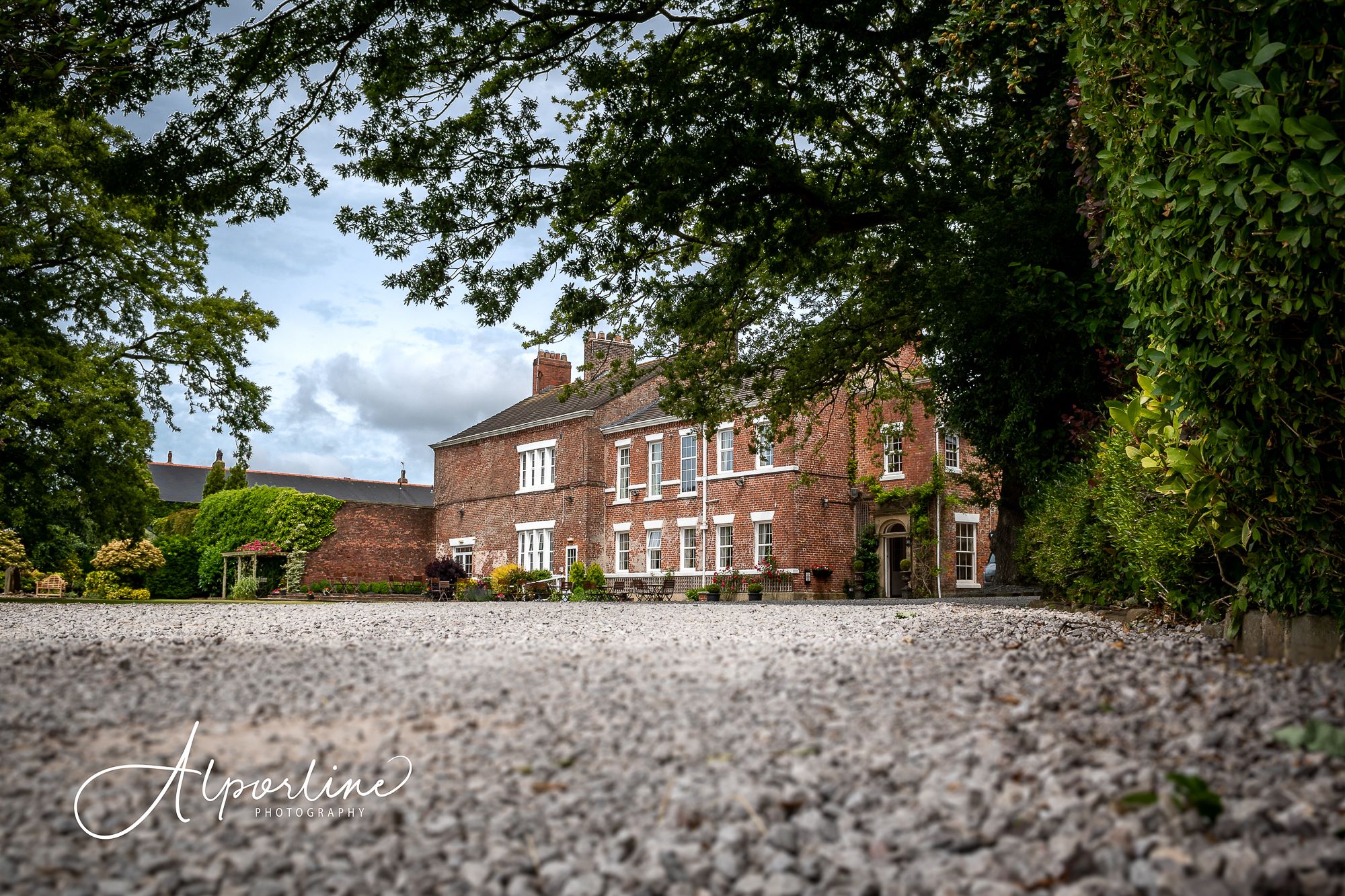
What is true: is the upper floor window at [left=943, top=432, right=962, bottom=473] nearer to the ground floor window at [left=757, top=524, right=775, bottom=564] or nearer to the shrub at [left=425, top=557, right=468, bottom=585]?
the ground floor window at [left=757, top=524, right=775, bottom=564]

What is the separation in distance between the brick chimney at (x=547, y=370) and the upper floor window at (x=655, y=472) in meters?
10.5

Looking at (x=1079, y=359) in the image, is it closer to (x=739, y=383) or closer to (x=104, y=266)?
(x=739, y=383)

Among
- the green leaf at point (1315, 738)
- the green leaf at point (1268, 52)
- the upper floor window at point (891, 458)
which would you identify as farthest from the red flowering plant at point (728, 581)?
the green leaf at point (1315, 738)

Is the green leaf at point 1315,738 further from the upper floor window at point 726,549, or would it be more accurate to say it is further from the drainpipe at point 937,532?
the upper floor window at point 726,549

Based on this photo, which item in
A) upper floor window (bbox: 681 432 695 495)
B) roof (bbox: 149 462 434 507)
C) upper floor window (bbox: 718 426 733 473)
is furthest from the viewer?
roof (bbox: 149 462 434 507)

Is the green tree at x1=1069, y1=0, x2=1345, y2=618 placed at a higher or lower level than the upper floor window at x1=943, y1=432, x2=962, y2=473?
lower

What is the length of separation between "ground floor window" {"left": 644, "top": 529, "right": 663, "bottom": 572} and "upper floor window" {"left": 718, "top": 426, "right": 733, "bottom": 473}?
3.61m

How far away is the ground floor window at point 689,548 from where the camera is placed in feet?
105

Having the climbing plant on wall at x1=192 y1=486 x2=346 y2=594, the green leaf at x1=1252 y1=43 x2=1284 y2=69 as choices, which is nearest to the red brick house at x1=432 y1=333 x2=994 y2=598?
the climbing plant on wall at x1=192 y1=486 x2=346 y2=594

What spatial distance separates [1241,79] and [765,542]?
2592 cm

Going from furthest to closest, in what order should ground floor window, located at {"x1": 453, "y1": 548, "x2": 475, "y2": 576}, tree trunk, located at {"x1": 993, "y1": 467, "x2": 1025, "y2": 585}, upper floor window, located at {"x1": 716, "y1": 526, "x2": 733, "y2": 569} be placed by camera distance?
ground floor window, located at {"x1": 453, "y1": 548, "x2": 475, "y2": 576}, upper floor window, located at {"x1": 716, "y1": 526, "x2": 733, "y2": 569}, tree trunk, located at {"x1": 993, "y1": 467, "x2": 1025, "y2": 585}

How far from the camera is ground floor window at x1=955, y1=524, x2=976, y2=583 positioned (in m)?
28.4

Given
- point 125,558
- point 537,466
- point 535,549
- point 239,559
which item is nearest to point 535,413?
point 537,466

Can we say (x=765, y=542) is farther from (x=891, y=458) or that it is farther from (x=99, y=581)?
(x=99, y=581)
